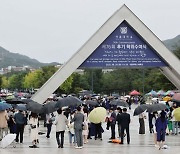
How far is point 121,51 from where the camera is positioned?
91.2 feet

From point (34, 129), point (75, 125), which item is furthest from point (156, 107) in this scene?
point (34, 129)

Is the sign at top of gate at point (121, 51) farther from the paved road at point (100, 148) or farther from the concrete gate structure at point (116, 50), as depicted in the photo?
the paved road at point (100, 148)

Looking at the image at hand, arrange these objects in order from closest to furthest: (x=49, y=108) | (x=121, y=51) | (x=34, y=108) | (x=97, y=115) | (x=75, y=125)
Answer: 1. (x=75, y=125)
2. (x=34, y=108)
3. (x=49, y=108)
4. (x=97, y=115)
5. (x=121, y=51)

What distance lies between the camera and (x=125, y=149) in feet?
56.6

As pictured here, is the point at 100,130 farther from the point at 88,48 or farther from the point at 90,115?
the point at 88,48

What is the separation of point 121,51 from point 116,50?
29cm

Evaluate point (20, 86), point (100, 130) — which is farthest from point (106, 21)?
point (20, 86)

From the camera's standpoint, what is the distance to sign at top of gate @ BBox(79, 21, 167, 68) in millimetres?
27844

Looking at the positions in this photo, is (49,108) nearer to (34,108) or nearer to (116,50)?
(34,108)

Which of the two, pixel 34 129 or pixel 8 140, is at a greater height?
pixel 34 129

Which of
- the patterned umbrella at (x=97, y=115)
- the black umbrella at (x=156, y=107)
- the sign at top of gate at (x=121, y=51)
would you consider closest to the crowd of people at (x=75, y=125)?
the black umbrella at (x=156, y=107)

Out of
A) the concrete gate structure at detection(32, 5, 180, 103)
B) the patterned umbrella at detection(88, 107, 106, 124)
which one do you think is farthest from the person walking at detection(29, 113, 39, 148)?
the concrete gate structure at detection(32, 5, 180, 103)

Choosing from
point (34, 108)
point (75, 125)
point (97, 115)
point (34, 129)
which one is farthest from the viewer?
point (97, 115)

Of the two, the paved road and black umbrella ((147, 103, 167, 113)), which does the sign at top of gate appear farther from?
black umbrella ((147, 103, 167, 113))
